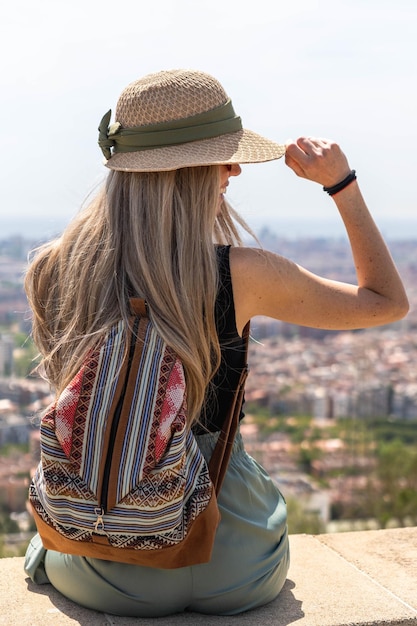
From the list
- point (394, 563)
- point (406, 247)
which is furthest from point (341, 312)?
point (406, 247)

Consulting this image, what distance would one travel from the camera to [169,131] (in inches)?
65.3

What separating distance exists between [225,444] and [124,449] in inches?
10.3

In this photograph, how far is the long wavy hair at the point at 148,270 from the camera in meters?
1.54

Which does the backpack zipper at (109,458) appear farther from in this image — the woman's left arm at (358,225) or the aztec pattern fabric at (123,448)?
the woman's left arm at (358,225)

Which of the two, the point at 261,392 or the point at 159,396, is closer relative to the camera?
the point at 159,396

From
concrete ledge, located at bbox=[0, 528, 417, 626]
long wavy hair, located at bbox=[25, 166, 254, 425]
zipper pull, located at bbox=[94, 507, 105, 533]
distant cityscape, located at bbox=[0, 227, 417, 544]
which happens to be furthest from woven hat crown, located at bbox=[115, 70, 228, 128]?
distant cityscape, located at bbox=[0, 227, 417, 544]

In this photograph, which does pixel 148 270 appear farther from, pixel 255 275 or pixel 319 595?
pixel 319 595

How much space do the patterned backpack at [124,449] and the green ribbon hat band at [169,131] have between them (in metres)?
0.34

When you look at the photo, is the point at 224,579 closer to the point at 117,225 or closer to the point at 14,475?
the point at 117,225

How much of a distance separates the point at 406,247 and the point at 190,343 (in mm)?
61374

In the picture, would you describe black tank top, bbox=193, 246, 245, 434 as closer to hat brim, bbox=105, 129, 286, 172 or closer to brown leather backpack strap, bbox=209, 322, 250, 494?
brown leather backpack strap, bbox=209, 322, 250, 494

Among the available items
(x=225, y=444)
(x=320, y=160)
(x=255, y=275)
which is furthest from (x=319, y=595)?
→ (x=320, y=160)

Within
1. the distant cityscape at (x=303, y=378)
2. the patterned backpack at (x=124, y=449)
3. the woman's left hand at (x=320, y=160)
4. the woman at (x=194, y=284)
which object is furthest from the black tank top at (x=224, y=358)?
the distant cityscape at (x=303, y=378)

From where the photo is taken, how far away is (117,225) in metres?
1.59
